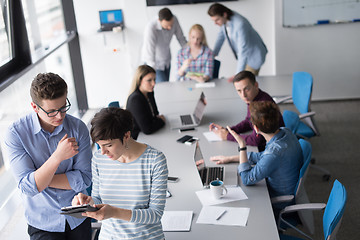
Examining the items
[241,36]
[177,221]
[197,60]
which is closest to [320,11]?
[241,36]

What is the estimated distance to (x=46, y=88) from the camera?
7.47 feet

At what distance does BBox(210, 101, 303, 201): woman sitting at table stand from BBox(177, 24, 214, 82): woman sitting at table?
2.50 m

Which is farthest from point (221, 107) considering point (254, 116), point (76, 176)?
point (76, 176)

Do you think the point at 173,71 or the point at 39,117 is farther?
the point at 173,71

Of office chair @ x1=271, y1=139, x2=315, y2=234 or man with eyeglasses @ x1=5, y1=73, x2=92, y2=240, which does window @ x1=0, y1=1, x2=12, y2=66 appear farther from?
office chair @ x1=271, y1=139, x2=315, y2=234

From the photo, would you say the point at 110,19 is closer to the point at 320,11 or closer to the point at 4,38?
the point at 4,38

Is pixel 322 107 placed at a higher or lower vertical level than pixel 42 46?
lower

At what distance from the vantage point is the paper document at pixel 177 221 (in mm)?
2640

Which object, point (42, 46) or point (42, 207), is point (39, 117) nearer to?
point (42, 207)

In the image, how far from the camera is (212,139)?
154 inches

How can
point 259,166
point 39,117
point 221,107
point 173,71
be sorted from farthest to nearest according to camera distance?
point 173,71
point 221,107
point 259,166
point 39,117

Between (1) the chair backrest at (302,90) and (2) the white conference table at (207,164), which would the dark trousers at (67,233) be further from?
(1) the chair backrest at (302,90)

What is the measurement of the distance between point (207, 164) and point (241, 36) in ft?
8.09

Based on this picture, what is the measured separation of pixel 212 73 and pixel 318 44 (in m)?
2.07
